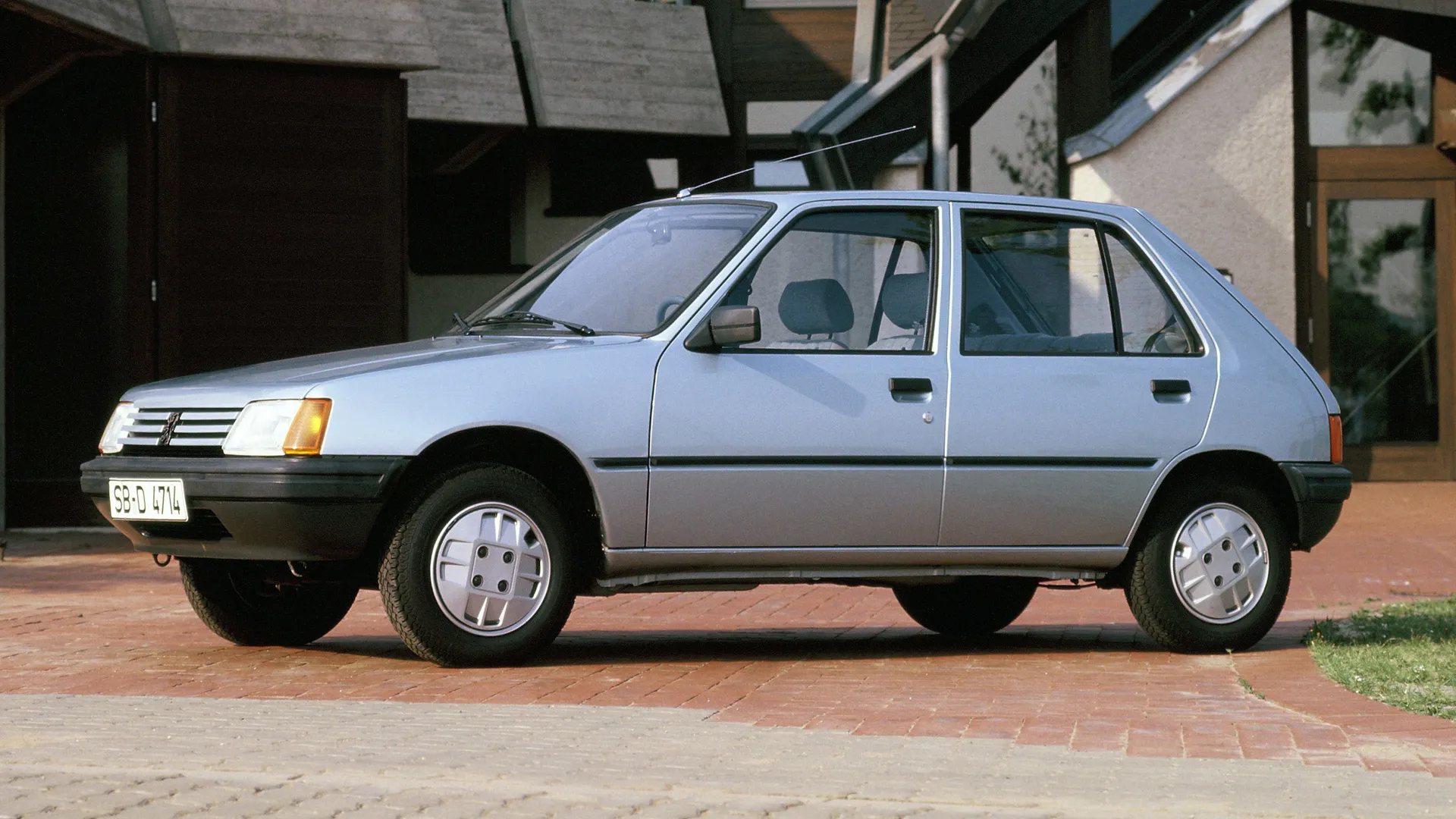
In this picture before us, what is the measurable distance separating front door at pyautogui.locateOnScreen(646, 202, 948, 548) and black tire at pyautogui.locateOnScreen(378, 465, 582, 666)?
1.14ft

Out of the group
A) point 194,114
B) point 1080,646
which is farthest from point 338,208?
point 1080,646

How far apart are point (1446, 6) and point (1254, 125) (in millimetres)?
1912

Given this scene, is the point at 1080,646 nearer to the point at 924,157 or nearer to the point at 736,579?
the point at 736,579

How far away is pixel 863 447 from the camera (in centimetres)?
701

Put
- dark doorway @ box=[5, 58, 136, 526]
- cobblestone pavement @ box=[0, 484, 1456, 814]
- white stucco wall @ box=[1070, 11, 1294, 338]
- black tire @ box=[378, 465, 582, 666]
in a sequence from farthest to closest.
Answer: white stucco wall @ box=[1070, 11, 1294, 338]
dark doorway @ box=[5, 58, 136, 526]
black tire @ box=[378, 465, 582, 666]
cobblestone pavement @ box=[0, 484, 1456, 814]

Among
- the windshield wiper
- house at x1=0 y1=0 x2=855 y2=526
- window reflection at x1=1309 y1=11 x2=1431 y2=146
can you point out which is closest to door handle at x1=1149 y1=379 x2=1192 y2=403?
the windshield wiper

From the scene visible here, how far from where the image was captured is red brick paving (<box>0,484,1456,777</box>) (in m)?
5.63

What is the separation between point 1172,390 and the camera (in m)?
7.49

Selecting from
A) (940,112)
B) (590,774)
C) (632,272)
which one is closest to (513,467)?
(632,272)

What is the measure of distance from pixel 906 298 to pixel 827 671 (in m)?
1.38

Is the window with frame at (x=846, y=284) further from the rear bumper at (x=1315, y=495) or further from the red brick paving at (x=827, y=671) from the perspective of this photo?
the rear bumper at (x=1315, y=495)

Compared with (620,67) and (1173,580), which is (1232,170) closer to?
(620,67)

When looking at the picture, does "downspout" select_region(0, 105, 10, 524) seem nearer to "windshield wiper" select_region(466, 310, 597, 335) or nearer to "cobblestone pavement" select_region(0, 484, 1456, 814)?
"cobblestone pavement" select_region(0, 484, 1456, 814)

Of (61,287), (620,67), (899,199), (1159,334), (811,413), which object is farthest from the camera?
(620,67)
